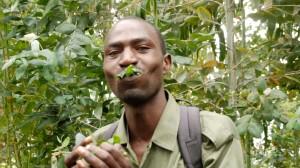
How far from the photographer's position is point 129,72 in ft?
5.95

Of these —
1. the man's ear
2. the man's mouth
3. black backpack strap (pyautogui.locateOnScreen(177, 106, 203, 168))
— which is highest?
the man's mouth

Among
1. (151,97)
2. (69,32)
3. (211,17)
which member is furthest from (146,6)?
Answer: (151,97)

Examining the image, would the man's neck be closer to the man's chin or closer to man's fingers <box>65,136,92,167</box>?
the man's chin

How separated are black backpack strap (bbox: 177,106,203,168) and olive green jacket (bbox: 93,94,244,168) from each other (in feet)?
0.06

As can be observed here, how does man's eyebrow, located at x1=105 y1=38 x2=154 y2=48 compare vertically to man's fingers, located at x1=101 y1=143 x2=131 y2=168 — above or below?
above

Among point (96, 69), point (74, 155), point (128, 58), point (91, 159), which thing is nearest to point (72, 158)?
point (74, 155)

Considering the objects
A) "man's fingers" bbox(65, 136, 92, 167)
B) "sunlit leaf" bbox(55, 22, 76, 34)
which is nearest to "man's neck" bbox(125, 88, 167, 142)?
"man's fingers" bbox(65, 136, 92, 167)

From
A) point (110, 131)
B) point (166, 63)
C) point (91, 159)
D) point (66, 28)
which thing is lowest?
point (110, 131)

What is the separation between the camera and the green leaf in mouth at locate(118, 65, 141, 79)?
5.95 feet

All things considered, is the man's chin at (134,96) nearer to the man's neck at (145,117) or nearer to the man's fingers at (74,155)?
the man's neck at (145,117)

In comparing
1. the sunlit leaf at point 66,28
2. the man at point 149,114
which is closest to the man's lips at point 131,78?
the man at point 149,114

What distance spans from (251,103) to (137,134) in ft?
2.74

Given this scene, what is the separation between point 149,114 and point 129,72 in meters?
0.25

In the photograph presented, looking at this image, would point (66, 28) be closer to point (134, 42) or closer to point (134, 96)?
point (134, 42)
